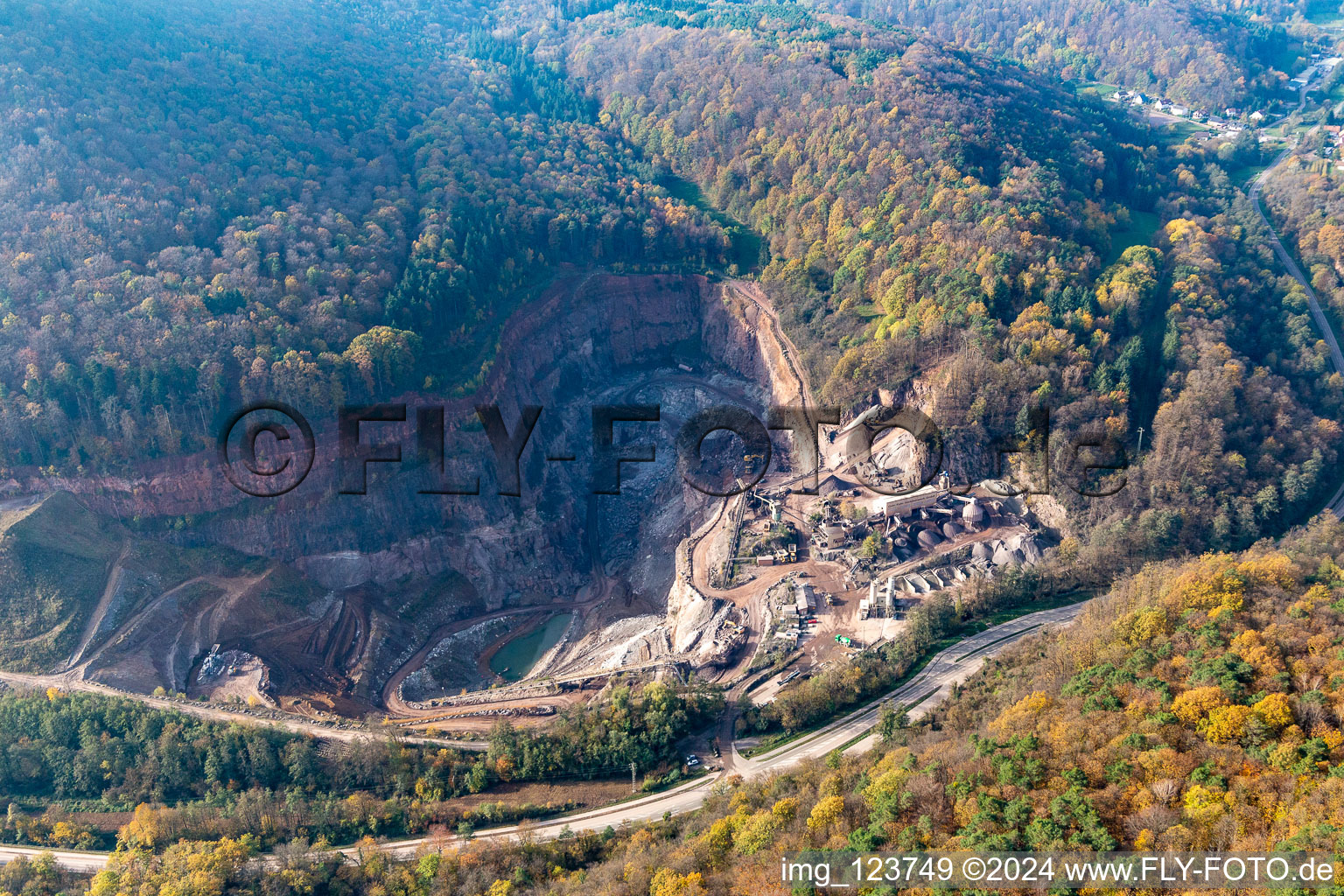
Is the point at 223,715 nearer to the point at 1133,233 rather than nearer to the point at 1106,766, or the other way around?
the point at 1106,766

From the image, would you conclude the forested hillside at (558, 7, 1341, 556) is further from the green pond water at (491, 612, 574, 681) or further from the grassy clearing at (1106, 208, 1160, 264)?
the green pond water at (491, 612, 574, 681)

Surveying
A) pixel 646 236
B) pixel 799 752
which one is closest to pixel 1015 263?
pixel 646 236

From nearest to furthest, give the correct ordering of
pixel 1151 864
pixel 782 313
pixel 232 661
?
pixel 1151 864
pixel 232 661
pixel 782 313

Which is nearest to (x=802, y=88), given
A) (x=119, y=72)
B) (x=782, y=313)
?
(x=782, y=313)

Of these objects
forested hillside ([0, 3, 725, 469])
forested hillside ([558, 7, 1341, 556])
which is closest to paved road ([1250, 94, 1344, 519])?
forested hillside ([558, 7, 1341, 556])

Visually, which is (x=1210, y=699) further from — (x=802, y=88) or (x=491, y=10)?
(x=491, y=10)
